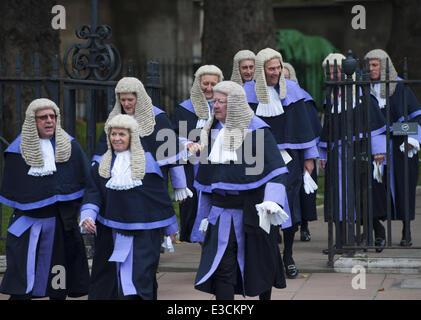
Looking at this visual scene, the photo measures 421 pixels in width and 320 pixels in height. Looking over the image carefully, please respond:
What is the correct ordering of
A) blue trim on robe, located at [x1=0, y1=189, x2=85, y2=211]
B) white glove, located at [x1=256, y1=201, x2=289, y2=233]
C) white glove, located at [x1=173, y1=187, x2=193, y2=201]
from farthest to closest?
white glove, located at [x1=173, y1=187, x2=193, y2=201] → blue trim on robe, located at [x1=0, y1=189, x2=85, y2=211] → white glove, located at [x1=256, y1=201, x2=289, y2=233]

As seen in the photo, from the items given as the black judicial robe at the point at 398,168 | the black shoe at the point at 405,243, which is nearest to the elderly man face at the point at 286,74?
the black judicial robe at the point at 398,168

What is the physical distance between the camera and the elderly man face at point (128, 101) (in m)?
8.02

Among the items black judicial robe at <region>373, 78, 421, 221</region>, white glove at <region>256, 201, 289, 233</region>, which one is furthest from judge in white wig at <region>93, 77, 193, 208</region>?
black judicial robe at <region>373, 78, 421, 221</region>

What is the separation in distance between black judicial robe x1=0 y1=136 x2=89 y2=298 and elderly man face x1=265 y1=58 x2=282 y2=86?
211 centimetres

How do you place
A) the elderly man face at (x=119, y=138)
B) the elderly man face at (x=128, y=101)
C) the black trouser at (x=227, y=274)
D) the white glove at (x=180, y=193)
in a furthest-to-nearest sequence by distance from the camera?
the white glove at (x=180, y=193)
the elderly man face at (x=128, y=101)
the elderly man face at (x=119, y=138)
the black trouser at (x=227, y=274)

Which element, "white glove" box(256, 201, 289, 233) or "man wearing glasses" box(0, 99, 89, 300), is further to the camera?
"man wearing glasses" box(0, 99, 89, 300)

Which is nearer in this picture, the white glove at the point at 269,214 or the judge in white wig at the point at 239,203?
the white glove at the point at 269,214

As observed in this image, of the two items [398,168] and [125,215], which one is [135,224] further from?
[398,168]

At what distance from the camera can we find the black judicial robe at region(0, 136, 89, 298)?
307 inches

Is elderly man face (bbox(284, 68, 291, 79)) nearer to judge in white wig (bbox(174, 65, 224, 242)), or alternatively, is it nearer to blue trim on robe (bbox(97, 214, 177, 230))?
judge in white wig (bbox(174, 65, 224, 242))

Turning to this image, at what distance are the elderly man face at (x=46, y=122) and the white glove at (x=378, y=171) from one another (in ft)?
11.3

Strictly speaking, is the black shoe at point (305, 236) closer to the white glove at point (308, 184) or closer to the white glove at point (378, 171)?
the white glove at point (378, 171)

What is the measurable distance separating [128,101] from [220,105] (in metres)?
0.93

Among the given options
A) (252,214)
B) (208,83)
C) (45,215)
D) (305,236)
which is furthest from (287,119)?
(45,215)
